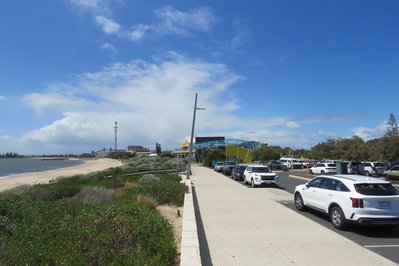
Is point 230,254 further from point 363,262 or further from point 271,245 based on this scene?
point 363,262

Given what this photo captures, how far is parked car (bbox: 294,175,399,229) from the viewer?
1009 centimetres

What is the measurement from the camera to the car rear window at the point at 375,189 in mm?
10431

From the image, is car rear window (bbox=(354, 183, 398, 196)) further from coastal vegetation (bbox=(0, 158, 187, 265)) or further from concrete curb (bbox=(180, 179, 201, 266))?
coastal vegetation (bbox=(0, 158, 187, 265))

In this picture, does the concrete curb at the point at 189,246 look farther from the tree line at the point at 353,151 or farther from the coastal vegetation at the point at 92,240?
the tree line at the point at 353,151

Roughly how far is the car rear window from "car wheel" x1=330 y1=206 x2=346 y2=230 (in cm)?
87

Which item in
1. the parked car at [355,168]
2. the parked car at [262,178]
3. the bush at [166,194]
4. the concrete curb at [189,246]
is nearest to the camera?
the concrete curb at [189,246]

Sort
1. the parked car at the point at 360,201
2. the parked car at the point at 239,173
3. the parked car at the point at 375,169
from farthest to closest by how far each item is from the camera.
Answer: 1. the parked car at the point at 375,169
2. the parked car at the point at 239,173
3. the parked car at the point at 360,201

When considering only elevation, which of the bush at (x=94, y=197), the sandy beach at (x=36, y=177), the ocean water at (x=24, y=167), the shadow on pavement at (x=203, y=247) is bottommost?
the ocean water at (x=24, y=167)

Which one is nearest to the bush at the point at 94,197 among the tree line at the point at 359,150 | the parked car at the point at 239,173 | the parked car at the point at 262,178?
the parked car at the point at 262,178

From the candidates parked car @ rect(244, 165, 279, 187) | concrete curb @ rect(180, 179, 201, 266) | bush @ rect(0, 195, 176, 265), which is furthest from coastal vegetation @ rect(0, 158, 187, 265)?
parked car @ rect(244, 165, 279, 187)

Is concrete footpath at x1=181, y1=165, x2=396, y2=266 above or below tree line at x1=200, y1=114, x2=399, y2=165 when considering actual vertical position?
below

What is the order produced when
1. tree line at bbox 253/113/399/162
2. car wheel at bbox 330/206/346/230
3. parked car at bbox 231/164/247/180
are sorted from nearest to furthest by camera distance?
car wheel at bbox 330/206/346/230 < parked car at bbox 231/164/247/180 < tree line at bbox 253/113/399/162

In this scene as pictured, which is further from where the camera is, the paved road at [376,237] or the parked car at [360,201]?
the parked car at [360,201]

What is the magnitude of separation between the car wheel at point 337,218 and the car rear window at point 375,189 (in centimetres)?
87
